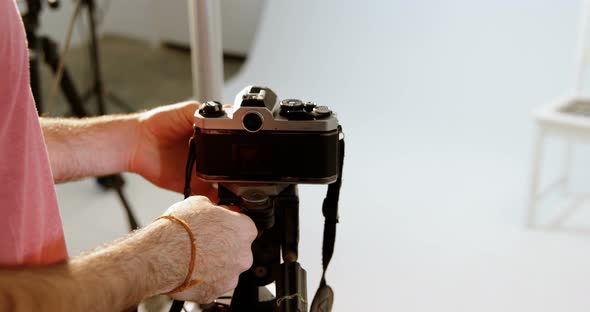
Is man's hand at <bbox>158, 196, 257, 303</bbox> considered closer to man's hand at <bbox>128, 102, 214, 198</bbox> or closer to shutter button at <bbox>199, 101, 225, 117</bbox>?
shutter button at <bbox>199, 101, 225, 117</bbox>

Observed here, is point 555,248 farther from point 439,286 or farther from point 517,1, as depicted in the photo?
point 517,1

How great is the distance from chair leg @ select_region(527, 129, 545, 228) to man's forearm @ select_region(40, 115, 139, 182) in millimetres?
1367

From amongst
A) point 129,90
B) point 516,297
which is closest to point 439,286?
point 516,297

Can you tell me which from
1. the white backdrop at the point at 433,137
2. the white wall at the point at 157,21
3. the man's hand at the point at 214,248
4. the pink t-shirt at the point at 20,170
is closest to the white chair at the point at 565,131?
the white backdrop at the point at 433,137

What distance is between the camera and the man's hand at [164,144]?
88 centimetres

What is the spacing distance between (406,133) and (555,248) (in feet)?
2.63

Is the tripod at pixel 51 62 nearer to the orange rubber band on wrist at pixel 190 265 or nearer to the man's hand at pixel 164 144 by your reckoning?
the man's hand at pixel 164 144

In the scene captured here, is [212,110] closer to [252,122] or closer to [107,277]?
[252,122]

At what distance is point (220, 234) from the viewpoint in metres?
0.67

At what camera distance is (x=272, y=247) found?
730 mm

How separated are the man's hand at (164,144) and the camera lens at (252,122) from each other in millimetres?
202

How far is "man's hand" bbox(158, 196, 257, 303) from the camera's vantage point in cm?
66

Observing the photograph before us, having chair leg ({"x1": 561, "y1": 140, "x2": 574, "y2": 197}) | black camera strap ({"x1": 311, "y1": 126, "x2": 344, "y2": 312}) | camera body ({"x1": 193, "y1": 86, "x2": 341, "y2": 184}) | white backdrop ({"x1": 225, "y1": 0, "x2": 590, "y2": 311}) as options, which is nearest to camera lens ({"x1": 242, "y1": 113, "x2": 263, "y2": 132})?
camera body ({"x1": 193, "y1": 86, "x2": 341, "y2": 184})

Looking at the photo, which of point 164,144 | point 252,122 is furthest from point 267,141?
point 164,144
